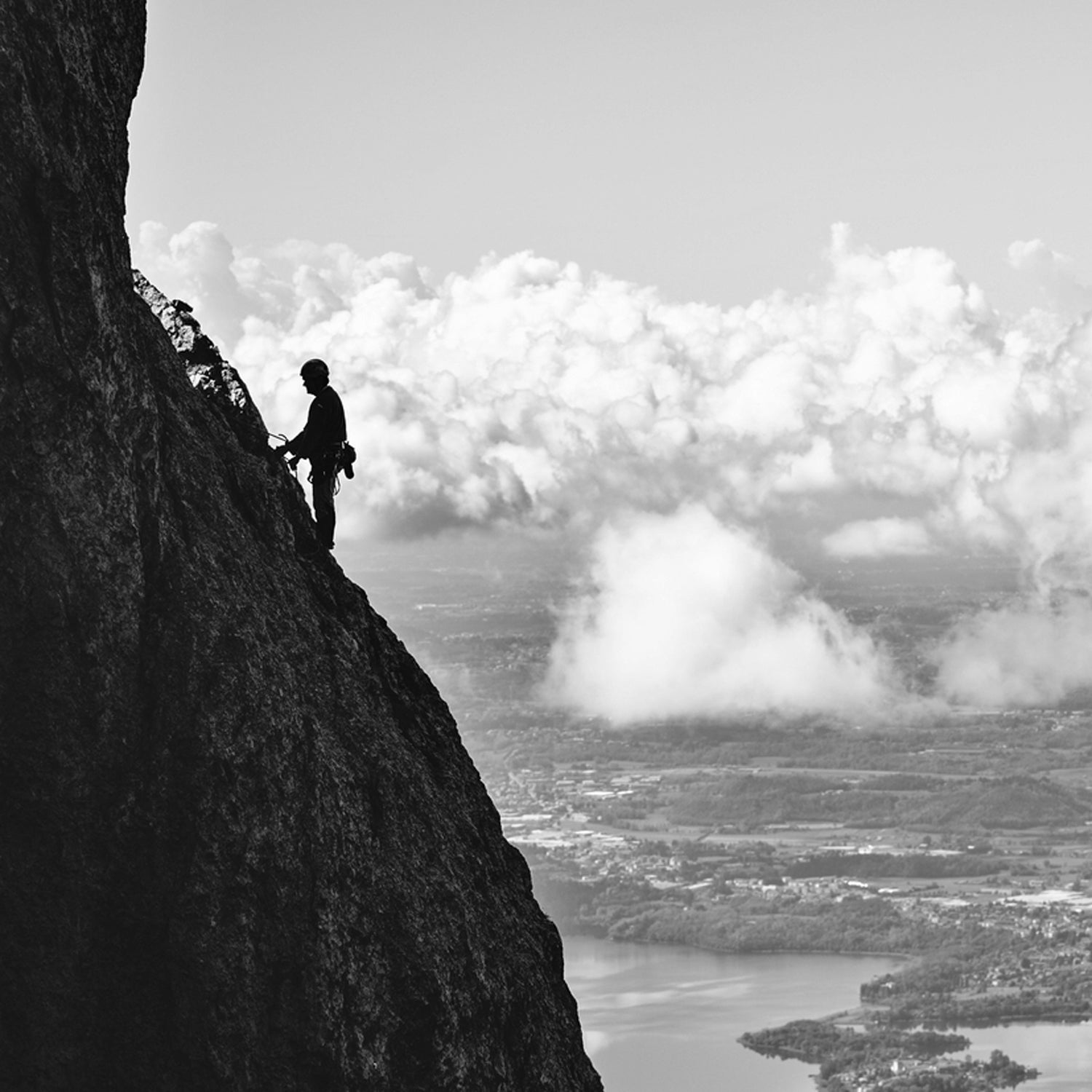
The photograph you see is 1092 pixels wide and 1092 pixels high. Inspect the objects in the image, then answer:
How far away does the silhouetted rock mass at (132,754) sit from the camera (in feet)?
40.7

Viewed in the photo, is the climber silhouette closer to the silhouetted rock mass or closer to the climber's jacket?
the climber's jacket

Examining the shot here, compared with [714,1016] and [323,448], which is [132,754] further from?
[714,1016]

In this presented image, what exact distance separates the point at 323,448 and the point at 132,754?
568 centimetres

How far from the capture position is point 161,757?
13.0 m

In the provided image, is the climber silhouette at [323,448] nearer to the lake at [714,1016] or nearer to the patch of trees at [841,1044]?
the lake at [714,1016]

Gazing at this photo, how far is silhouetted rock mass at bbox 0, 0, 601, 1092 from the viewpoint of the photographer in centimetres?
1241

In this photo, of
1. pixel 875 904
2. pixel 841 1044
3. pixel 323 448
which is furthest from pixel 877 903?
pixel 323 448

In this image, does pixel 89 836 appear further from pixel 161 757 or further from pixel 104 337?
pixel 104 337

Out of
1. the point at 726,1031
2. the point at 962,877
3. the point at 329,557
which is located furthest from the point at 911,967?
the point at 329,557

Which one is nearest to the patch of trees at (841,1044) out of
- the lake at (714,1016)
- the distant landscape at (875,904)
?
the distant landscape at (875,904)

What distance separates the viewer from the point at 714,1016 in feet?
349

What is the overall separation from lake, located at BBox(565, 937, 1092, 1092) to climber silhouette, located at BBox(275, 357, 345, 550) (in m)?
72.5

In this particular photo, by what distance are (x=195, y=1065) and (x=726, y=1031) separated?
307ft

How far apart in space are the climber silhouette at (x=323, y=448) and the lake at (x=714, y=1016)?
72462mm
